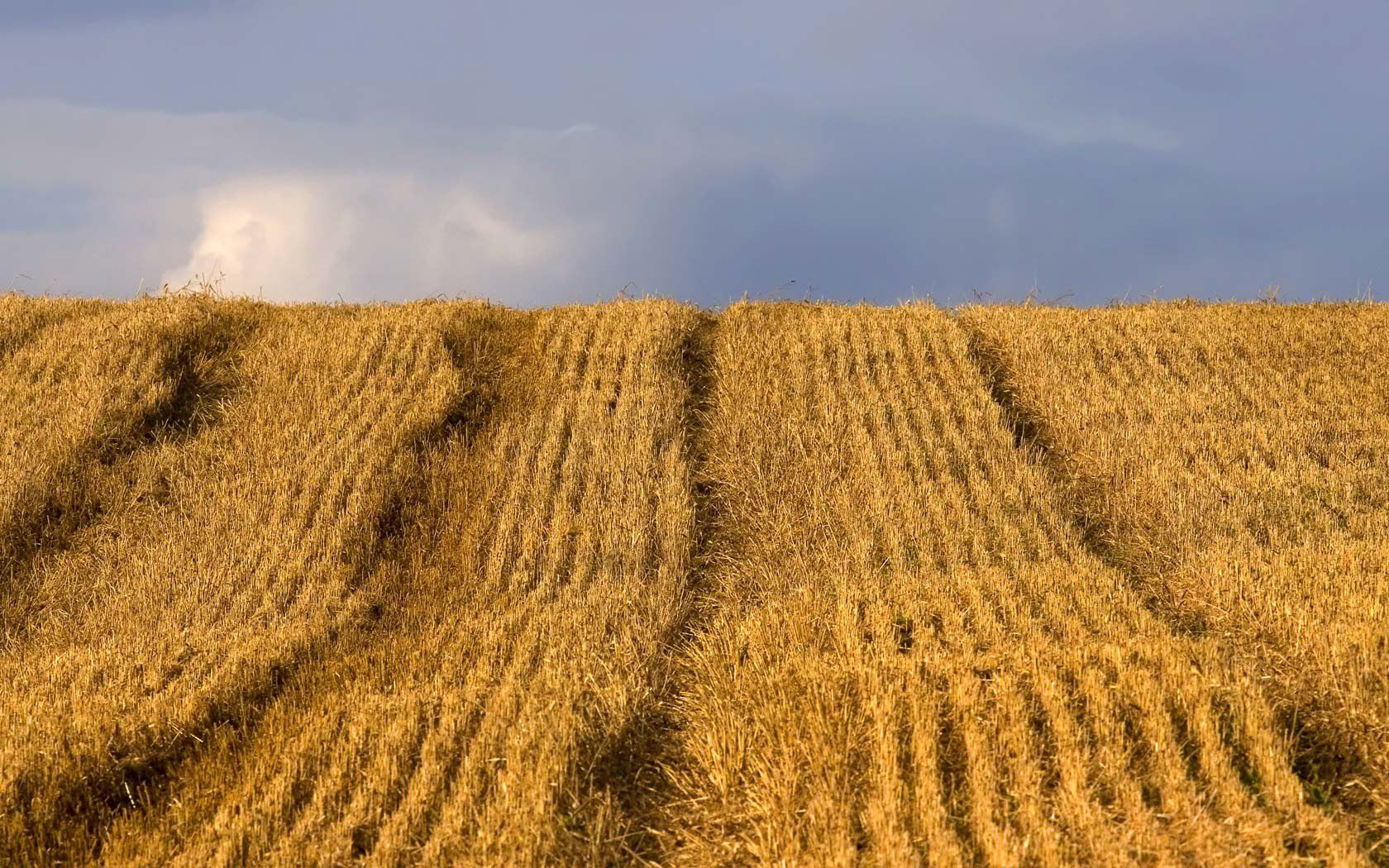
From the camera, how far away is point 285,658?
28.3ft

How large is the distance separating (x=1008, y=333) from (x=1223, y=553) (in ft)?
20.5

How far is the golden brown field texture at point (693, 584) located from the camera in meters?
6.28

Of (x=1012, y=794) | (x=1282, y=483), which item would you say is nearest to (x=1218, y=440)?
(x=1282, y=483)

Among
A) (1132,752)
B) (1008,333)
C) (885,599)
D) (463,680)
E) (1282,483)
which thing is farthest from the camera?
(1008,333)

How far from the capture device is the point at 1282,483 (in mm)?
11688

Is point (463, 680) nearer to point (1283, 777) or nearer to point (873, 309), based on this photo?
point (1283, 777)

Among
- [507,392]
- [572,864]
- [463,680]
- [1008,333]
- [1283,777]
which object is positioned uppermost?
[1008,333]

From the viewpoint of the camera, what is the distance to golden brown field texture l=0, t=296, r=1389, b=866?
6.28 meters

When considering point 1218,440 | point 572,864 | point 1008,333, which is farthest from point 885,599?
point 1008,333

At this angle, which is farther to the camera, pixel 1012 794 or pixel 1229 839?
pixel 1012 794

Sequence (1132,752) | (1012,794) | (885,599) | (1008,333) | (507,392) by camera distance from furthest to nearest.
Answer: (1008,333) → (507,392) → (885,599) → (1132,752) → (1012,794)

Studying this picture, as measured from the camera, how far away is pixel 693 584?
10.3 m

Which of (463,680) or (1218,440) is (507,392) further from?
(1218,440)

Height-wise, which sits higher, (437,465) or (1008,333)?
(1008,333)
